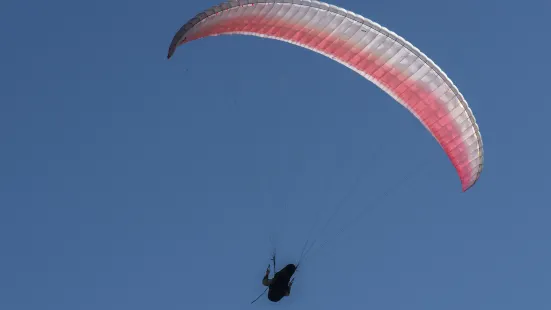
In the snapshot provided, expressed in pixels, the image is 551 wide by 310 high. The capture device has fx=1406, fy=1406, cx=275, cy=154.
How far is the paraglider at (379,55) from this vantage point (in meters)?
49.1

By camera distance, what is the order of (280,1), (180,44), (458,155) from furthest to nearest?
(458,155), (280,1), (180,44)

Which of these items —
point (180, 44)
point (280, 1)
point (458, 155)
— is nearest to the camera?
point (180, 44)

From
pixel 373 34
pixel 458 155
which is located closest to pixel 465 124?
pixel 458 155

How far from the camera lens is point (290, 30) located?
5053 centimetres

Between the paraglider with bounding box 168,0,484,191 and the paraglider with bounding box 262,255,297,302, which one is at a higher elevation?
the paraglider with bounding box 168,0,484,191

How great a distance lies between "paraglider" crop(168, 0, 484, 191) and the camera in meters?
49.1

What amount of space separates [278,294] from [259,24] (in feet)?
31.4

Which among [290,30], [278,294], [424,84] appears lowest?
[278,294]

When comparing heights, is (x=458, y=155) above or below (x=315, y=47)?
below

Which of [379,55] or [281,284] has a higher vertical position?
[379,55]

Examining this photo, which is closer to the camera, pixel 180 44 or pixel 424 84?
pixel 180 44

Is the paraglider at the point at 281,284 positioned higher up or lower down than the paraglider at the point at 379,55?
lower down

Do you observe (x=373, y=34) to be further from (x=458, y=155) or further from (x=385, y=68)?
(x=458, y=155)

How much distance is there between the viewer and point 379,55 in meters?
50.7
